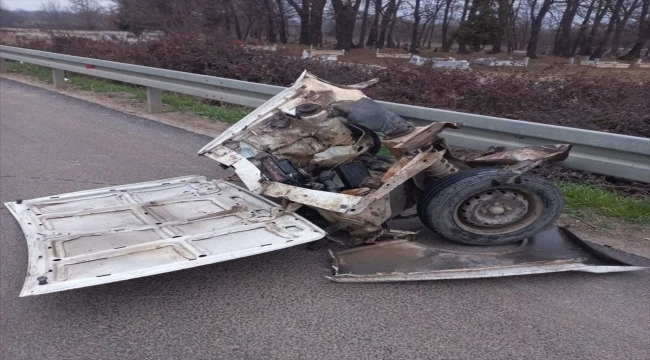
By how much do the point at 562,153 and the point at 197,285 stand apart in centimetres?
259

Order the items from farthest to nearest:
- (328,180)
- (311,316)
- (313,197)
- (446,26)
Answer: (446,26) < (328,180) < (313,197) < (311,316)

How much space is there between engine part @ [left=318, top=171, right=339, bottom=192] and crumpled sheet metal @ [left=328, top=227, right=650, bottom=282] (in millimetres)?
535

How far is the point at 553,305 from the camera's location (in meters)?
2.96

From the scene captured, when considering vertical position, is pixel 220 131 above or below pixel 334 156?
below

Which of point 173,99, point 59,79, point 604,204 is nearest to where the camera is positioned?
point 604,204

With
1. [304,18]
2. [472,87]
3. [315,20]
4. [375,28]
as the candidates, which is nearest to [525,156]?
[472,87]

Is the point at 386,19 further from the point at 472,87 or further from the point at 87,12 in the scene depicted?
the point at 472,87

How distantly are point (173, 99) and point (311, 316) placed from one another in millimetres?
8248

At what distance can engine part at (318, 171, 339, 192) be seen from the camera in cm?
375

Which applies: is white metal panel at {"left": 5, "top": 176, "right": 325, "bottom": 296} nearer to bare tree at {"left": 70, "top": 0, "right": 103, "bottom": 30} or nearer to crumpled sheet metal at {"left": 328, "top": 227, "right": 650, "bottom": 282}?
crumpled sheet metal at {"left": 328, "top": 227, "right": 650, "bottom": 282}

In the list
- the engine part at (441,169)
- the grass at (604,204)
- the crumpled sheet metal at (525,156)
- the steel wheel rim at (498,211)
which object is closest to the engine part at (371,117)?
the engine part at (441,169)

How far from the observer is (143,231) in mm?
3342

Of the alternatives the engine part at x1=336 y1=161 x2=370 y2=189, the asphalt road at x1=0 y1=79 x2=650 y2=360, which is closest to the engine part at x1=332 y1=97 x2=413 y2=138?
the engine part at x1=336 y1=161 x2=370 y2=189

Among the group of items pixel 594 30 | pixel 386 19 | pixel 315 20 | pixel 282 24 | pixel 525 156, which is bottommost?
pixel 525 156
